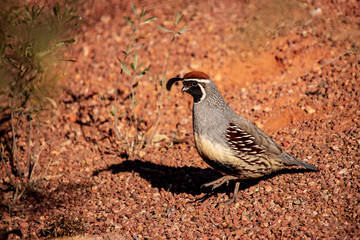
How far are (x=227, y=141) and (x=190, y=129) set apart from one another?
1997 mm

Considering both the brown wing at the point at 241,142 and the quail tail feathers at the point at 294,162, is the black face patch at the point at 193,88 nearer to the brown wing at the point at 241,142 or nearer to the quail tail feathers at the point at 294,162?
the brown wing at the point at 241,142

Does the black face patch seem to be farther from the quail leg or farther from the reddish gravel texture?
the reddish gravel texture

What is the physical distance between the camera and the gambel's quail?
4414 mm

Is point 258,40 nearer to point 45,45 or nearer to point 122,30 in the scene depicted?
point 122,30

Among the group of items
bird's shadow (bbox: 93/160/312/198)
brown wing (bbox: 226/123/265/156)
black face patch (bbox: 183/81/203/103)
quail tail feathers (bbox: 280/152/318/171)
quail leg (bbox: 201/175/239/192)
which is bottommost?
bird's shadow (bbox: 93/160/312/198)

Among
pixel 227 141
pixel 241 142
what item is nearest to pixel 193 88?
pixel 227 141

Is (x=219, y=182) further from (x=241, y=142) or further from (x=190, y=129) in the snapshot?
(x=190, y=129)

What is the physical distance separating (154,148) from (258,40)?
3293 mm

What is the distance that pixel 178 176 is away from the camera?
5.44 m

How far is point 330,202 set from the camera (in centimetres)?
423

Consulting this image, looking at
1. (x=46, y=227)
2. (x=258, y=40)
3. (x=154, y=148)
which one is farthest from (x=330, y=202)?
(x=258, y=40)

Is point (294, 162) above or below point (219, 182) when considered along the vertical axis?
above

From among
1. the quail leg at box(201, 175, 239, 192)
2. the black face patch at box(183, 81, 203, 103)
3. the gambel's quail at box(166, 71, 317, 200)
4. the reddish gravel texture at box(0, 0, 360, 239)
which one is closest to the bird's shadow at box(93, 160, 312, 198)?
the reddish gravel texture at box(0, 0, 360, 239)

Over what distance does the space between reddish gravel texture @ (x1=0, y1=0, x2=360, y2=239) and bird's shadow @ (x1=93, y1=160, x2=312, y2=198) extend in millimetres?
22
